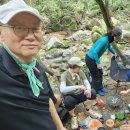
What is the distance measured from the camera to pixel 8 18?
1485 millimetres

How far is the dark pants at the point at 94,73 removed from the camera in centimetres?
555

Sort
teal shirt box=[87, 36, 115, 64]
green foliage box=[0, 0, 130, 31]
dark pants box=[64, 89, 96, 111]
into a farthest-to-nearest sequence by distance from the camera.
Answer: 1. green foliage box=[0, 0, 130, 31]
2. teal shirt box=[87, 36, 115, 64]
3. dark pants box=[64, 89, 96, 111]

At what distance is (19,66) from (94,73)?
4166 millimetres

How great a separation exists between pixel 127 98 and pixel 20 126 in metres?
4.28

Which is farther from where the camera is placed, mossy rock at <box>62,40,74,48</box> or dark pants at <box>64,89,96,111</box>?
mossy rock at <box>62,40,74,48</box>

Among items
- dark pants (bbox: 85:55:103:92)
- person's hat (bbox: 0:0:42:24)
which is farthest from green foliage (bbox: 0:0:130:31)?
person's hat (bbox: 0:0:42:24)

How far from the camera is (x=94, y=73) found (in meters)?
5.68

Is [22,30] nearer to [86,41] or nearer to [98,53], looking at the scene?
[98,53]

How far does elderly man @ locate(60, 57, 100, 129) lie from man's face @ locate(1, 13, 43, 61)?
296cm

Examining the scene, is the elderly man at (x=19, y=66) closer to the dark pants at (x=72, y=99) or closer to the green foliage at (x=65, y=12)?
the dark pants at (x=72, y=99)

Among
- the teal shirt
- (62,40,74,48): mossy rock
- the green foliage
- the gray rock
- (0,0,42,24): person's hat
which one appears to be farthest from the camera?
the green foliage

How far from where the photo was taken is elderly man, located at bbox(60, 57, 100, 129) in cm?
451

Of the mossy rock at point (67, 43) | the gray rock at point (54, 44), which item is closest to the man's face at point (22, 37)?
the gray rock at point (54, 44)

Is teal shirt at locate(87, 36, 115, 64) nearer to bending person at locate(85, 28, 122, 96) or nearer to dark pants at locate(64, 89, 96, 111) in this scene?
bending person at locate(85, 28, 122, 96)
